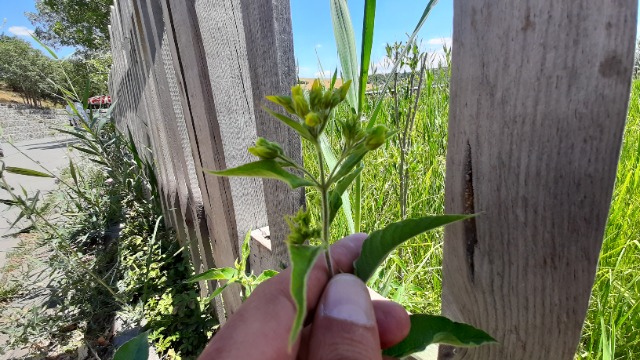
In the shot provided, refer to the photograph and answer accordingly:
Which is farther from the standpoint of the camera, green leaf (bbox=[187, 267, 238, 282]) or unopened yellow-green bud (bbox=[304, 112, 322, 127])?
green leaf (bbox=[187, 267, 238, 282])

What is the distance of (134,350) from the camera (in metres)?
0.79

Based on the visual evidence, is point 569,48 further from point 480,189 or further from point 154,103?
point 154,103

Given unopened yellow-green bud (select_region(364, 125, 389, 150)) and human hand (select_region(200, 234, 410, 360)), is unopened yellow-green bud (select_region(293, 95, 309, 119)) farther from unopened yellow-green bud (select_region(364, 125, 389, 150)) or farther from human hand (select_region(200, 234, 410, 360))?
human hand (select_region(200, 234, 410, 360))

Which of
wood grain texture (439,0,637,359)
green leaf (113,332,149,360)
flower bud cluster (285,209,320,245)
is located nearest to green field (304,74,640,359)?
flower bud cluster (285,209,320,245)

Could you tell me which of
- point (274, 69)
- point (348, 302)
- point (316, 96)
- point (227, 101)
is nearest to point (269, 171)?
point (316, 96)

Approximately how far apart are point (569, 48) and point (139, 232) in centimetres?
371

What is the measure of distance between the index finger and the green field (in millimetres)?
175

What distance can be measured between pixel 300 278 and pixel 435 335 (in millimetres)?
324

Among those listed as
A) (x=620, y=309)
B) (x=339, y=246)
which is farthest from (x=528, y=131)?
(x=620, y=309)

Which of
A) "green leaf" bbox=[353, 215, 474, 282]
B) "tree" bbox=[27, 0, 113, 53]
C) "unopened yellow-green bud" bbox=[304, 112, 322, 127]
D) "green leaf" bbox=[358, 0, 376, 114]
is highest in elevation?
"tree" bbox=[27, 0, 113, 53]

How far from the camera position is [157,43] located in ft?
6.22

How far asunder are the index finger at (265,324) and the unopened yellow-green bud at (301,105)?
0.31 meters

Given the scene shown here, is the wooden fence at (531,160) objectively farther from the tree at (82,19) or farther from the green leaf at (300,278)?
Result: the tree at (82,19)

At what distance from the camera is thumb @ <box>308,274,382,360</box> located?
0.58 meters
